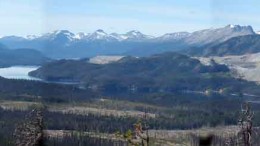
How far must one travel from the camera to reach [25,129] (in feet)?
56.2

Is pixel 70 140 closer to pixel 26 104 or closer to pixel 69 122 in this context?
pixel 69 122

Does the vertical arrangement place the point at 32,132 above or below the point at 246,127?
below

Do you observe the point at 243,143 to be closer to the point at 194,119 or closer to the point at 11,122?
the point at 11,122

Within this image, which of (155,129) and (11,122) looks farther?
(155,129)

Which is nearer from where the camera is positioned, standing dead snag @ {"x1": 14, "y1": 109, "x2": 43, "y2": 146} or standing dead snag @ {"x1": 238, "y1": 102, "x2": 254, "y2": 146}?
standing dead snag @ {"x1": 14, "y1": 109, "x2": 43, "y2": 146}

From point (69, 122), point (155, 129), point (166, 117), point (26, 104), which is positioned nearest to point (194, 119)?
point (166, 117)

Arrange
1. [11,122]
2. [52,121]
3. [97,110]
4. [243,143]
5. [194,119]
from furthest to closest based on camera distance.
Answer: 1. [97,110]
2. [194,119]
3. [52,121]
4. [11,122]
5. [243,143]

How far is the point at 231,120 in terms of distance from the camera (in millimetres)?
183125

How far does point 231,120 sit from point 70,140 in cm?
7692

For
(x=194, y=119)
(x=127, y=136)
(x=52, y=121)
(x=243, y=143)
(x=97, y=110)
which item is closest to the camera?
(x=127, y=136)

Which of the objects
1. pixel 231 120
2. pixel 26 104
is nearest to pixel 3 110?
pixel 26 104

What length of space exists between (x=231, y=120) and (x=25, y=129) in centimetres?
17037

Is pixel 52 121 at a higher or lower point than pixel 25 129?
lower

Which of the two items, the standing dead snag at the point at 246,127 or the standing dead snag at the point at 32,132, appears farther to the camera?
the standing dead snag at the point at 246,127
